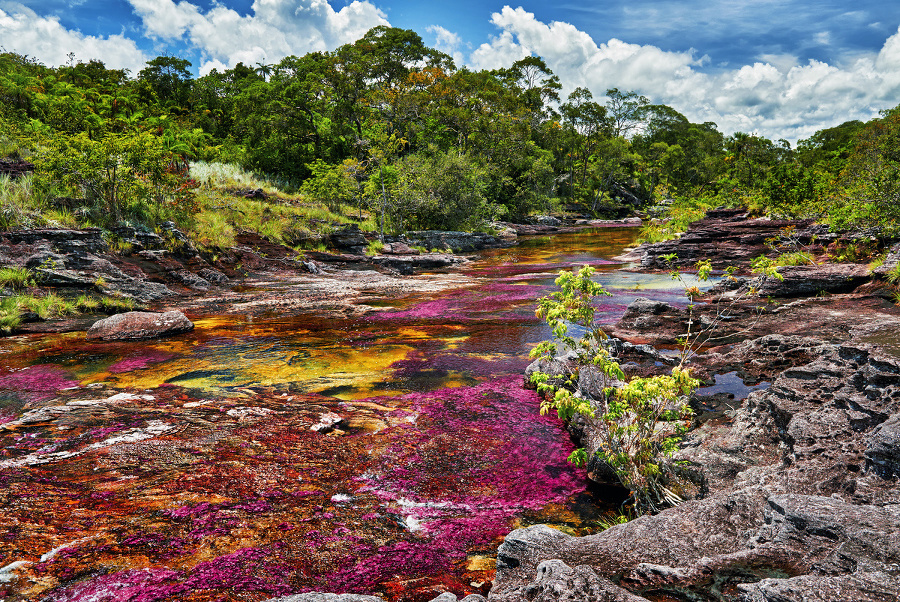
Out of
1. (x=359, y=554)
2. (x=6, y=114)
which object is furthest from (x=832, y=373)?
(x=6, y=114)

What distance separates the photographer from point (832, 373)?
5980 millimetres

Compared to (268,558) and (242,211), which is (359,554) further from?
(242,211)

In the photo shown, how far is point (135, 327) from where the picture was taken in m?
12.3

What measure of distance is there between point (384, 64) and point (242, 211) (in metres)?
32.3

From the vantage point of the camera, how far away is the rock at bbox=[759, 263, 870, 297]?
42.2 feet

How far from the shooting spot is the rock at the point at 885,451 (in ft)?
11.9

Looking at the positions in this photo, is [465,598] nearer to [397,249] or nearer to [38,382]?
[38,382]

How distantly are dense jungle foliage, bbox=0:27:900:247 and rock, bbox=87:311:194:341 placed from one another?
26.7 ft

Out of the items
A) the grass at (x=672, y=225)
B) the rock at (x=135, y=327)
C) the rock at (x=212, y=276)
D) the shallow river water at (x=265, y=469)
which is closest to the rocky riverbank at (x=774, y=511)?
the shallow river water at (x=265, y=469)

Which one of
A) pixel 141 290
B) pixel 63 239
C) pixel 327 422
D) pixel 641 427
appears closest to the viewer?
pixel 641 427

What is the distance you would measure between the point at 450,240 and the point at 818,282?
83.8 ft

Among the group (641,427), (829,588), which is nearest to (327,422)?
(641,427)

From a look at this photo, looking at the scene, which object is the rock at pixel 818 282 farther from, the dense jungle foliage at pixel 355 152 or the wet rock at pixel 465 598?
the wet rock at pixel 465 598

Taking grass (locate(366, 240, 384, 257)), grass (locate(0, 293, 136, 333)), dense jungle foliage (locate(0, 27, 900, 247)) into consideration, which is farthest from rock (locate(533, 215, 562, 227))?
grass (locate(0, 293, 136, 333))
